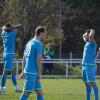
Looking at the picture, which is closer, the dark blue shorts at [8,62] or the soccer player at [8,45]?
the soccer player at [8,45]

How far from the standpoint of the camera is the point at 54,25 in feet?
155

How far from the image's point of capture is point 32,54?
48.3ft

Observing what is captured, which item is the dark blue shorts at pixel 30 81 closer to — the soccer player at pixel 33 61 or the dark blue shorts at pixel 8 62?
the soccer player at pixel 33 61

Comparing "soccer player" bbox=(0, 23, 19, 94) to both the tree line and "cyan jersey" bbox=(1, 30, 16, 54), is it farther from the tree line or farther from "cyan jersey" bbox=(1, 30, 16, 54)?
the tree line

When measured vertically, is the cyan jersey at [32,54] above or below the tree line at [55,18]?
below

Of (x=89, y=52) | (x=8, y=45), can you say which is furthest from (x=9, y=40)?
(x=89, y=52)

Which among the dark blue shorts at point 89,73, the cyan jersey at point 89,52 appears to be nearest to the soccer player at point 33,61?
the dark blue shorts at point 89,73

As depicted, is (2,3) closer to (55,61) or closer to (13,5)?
(13,5)

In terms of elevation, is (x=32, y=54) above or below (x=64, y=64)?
above

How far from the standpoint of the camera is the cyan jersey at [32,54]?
47.8ft

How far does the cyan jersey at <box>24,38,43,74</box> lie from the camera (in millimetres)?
14578

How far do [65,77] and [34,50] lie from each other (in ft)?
56.9

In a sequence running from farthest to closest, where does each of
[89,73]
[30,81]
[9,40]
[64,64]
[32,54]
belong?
1. [64,64]
2. [9,40]
3. [89,73]
4. [30,81]
5. [32,54]

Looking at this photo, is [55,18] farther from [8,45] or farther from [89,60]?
[89,60]
